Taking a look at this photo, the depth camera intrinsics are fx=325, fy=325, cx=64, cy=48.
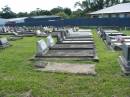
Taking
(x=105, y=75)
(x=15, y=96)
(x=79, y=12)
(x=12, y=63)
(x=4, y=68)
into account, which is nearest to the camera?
(x=15, y=96)

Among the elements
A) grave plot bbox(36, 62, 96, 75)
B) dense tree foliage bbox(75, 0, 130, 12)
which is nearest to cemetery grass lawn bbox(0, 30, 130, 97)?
grave plot bbox(36, 62, 96, 75)

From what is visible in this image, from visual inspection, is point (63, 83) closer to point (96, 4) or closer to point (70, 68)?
point (70, 68)

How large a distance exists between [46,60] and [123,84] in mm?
4388

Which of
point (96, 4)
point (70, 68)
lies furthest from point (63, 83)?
point (96, 4)

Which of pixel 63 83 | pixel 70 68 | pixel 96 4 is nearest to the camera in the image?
pixel 63 83

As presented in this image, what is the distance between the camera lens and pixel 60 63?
1090cm

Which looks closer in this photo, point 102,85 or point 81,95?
point 81,95

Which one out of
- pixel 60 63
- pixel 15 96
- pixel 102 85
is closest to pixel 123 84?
pixel 102 85

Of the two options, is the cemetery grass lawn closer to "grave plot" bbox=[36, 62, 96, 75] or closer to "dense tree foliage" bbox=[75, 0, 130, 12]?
"grave plot" bbox=[36, 62, 96, 75]

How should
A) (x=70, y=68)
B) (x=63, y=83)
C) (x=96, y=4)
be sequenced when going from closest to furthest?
(x=63, y=83), (x=70, y=68), (x=96, y=4)

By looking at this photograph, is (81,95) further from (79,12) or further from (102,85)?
(79,12)

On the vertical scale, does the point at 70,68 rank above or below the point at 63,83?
below

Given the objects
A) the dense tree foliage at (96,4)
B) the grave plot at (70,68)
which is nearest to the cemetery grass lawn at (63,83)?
the grave plot at (70,68)

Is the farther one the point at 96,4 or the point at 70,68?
the point at 96,4
